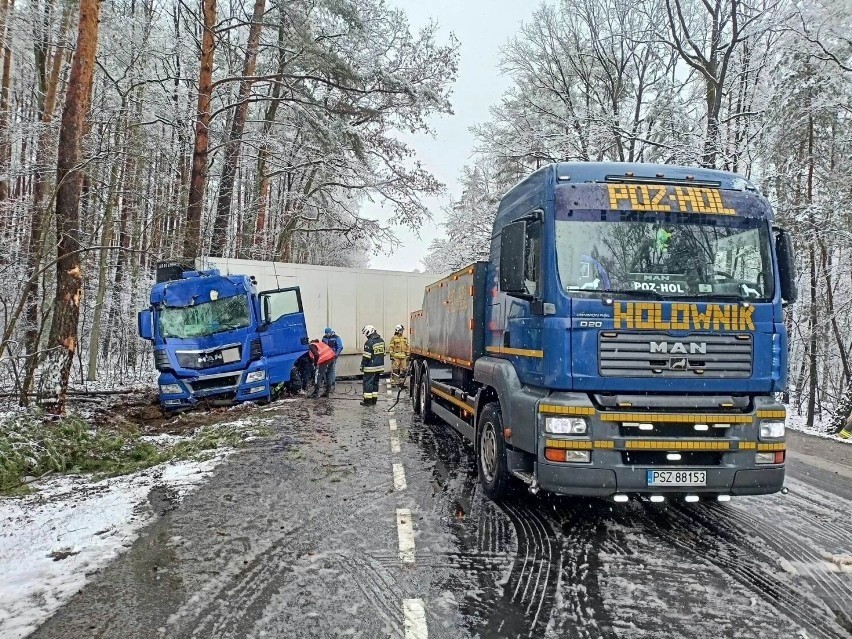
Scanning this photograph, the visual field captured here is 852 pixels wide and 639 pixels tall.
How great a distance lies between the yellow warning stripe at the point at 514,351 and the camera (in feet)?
16.0

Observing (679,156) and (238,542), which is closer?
(238,542)

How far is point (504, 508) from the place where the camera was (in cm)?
538

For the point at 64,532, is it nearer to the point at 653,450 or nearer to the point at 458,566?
the point at 458,566

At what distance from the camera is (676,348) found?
451cm

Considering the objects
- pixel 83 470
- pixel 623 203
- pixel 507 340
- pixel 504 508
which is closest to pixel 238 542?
pixel 504 508

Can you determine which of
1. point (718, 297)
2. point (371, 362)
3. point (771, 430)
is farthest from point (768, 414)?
point (371, 362)

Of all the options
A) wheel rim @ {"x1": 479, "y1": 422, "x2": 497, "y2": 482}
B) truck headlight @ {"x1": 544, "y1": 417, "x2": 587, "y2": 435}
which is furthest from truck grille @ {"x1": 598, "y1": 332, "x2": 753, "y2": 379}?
wheel rim @ {"x1": 479, "y1": 422, "x2": 497, "y2": 482}

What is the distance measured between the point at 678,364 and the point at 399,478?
324 cm

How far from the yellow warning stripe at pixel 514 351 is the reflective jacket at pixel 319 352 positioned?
7.49 metres

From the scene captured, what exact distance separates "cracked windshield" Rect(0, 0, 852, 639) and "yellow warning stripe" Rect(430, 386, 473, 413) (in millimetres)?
90

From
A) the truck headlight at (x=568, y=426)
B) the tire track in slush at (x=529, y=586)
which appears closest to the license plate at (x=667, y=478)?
the truck headlight at (x=568, y=426)

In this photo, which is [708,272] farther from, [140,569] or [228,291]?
[228,291]

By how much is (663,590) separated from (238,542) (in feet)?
9.99

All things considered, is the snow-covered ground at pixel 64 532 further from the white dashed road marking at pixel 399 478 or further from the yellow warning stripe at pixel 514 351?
the yellow warning stripe at pixel 514 351
